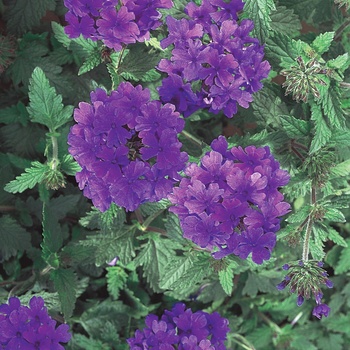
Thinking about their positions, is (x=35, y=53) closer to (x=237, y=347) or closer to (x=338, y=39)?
(x=338, y=39)

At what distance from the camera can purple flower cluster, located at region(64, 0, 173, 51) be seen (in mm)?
1635

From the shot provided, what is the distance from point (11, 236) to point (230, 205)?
1.02 m

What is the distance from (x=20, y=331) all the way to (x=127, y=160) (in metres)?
0.64

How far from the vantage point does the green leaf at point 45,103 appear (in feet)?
6.28

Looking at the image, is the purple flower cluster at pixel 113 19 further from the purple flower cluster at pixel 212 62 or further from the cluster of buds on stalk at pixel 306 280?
the cluster of buds on stalk at pixel 306 280

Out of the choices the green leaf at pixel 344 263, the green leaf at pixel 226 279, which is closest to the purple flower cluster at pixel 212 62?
the green leaf at pixel 226 279

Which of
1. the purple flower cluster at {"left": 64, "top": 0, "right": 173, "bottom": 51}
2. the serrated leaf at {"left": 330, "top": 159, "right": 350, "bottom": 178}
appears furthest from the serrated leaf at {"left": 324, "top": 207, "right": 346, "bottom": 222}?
the purple flower cluster at {"left": 64, "top": 0, "right": 173, "bottom": 51}

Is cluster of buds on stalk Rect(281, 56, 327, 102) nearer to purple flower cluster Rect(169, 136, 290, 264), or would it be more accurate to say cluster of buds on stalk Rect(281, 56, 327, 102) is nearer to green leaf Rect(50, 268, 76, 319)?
purple flower cluster Rect(169, 136, 290, 264)

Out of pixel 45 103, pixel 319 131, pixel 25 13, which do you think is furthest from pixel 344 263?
pixel 25 13

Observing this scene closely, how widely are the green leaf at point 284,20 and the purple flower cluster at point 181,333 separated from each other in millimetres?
976

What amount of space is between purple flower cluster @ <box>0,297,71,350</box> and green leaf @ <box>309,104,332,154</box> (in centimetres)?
92

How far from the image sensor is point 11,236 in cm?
223

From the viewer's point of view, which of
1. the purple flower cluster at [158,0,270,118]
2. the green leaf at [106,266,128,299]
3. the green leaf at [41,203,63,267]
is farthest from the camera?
the green leaf at [106,266,128,299]

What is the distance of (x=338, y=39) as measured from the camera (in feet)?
7.30
